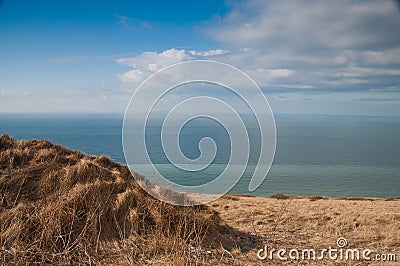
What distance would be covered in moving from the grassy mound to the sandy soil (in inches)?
31.8

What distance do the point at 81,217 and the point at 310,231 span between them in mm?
5330

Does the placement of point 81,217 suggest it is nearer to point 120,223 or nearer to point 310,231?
point 120,223

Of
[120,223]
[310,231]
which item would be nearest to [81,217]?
[120,223]

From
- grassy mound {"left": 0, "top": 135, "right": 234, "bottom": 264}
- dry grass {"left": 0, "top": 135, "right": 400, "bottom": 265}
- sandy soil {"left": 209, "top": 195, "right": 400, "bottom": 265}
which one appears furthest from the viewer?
sandy soil {"left": 209, "top": 195, "right": 400, "bottom": 265}

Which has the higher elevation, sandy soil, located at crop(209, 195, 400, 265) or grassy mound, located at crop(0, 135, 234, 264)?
grassy mound, located at crop(0, 135, 234, 264)

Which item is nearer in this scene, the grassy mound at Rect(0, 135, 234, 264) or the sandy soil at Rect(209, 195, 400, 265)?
the grassy mound at Rect(0, 135, 234, 264)

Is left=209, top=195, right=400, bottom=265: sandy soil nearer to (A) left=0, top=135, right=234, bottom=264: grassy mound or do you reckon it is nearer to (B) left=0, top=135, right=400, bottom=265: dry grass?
(B) left=0, top=135, right=400, bottom=265: dry grass

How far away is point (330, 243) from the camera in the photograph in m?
6.50

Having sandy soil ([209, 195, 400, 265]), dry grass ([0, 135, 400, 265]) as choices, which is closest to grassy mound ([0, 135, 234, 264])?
dry grass ([0, 135, 400, 265])

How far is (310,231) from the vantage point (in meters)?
7.43

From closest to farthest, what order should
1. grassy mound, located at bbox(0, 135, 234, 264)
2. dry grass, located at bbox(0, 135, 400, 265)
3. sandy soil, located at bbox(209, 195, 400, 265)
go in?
grassy mound, located at bbox(0, 135, 234, 264)
dry grass, located at bbox(0, 135, 400, 265)
sandy soil, located at bbox(209, 195, 400, 265)

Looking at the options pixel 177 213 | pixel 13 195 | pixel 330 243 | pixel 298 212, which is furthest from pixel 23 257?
pixel 298 212

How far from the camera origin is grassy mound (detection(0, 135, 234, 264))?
4543mm

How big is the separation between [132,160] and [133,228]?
1526mm
